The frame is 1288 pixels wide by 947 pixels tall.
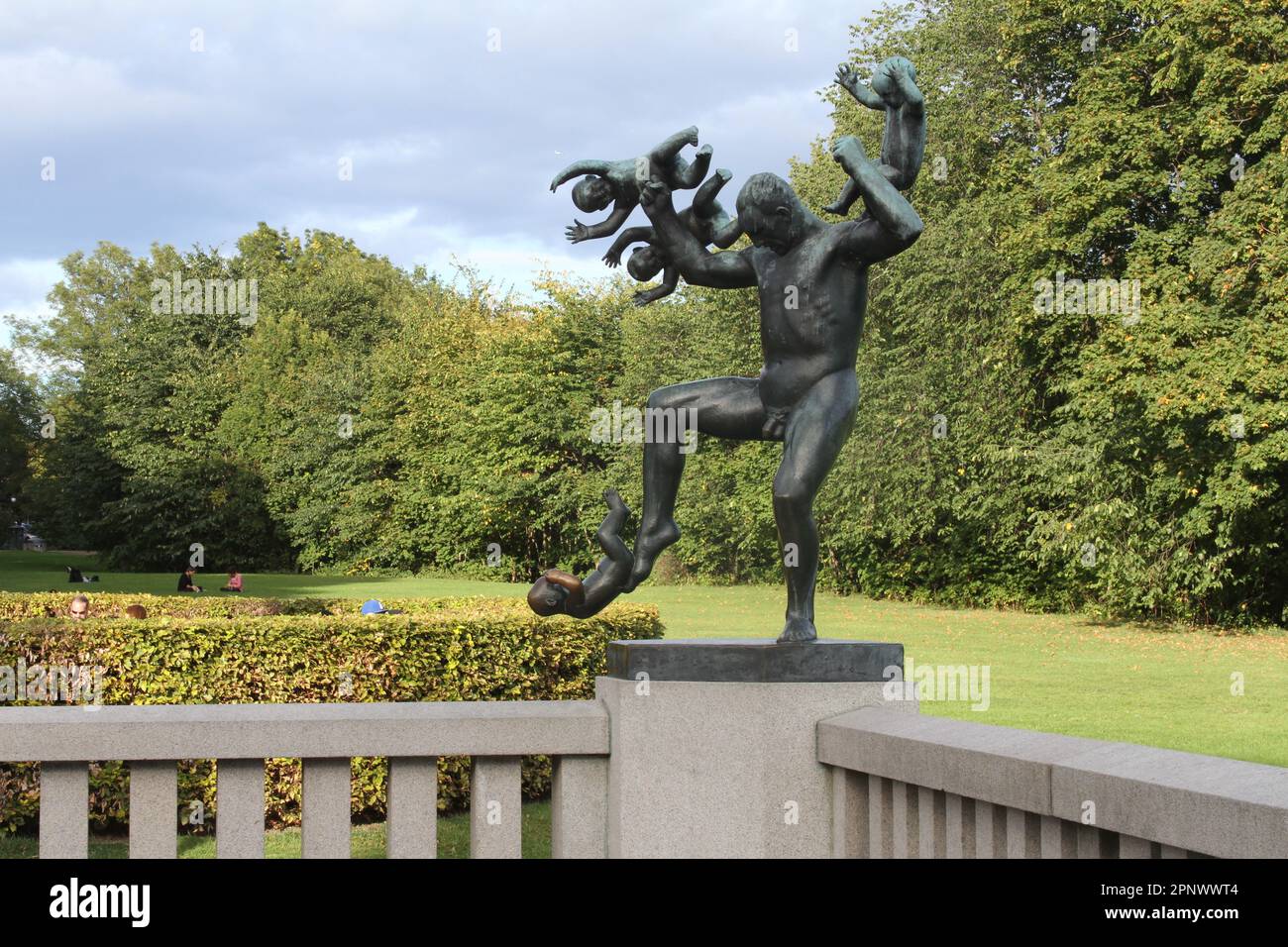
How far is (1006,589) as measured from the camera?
3150 cm

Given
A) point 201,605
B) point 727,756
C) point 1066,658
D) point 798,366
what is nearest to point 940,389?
point 1066,658

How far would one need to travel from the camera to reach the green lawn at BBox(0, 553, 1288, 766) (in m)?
12.8

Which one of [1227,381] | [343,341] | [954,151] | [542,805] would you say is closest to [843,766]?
[542,805]

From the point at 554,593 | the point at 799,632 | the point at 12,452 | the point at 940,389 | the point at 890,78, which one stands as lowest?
the point at 799,632

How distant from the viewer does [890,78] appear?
4.40m

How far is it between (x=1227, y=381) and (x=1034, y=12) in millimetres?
10102

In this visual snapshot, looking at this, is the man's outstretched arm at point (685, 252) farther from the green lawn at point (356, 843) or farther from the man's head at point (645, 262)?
the green lawn at point (356, 843)

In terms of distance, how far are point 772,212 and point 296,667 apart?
6388 mm

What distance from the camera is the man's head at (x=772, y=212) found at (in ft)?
14.5

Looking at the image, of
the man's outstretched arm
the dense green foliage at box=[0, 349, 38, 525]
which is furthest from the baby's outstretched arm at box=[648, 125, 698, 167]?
the dense green foliage at box=[0, 349, 38, 525]

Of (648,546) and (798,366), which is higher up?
(798,366)

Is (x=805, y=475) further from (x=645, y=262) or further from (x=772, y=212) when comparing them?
(x=645, y=262)

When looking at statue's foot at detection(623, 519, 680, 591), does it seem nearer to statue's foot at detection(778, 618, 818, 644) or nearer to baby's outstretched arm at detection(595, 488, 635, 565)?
baby's outstretched arm at detection(595, 488, 635, 565)

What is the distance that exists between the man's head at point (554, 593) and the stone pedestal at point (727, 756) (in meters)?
0.41
